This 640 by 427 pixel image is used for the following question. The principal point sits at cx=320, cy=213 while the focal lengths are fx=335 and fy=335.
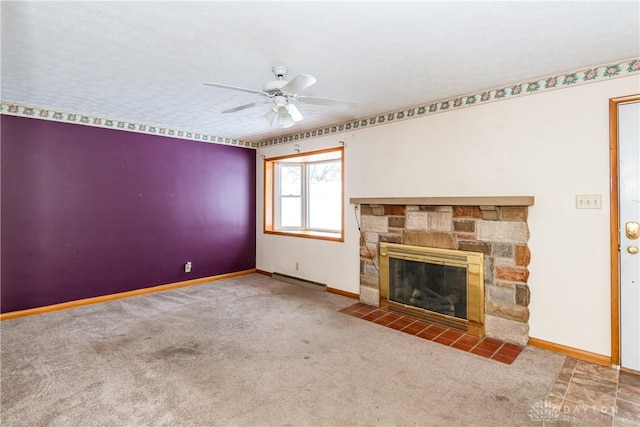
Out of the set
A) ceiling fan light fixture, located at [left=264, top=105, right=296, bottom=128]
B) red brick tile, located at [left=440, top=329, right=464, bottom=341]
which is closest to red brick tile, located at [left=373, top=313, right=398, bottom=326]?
red brick tile, located at [left=440, top=329, right=464, bottom=341]

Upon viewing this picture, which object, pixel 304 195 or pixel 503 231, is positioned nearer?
pixel 503 231

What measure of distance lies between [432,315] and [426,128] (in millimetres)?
2021

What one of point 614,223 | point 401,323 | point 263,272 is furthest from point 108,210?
point 614,223

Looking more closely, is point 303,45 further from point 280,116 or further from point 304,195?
point 304,195

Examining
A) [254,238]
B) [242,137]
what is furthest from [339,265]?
[242,137]

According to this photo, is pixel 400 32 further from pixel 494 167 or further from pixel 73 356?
pixel 73 356

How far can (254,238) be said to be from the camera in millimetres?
5996

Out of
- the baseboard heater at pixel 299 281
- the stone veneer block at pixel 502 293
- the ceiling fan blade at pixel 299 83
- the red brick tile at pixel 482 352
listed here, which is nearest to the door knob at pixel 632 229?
the stone veneer block at pixel 502 293

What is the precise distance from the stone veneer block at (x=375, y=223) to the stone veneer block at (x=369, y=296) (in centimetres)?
73

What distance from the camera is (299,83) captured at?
7.29ft

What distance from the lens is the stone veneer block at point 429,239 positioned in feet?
11.4

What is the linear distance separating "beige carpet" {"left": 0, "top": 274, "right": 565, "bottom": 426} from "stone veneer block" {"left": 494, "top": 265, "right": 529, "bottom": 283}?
608mm

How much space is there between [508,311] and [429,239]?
99 centimetres

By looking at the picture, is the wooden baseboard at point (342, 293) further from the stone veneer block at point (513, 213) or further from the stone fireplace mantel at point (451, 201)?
the stone veneer block at point (513, 213)
